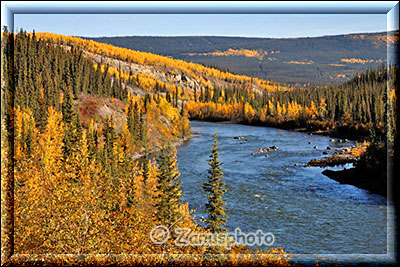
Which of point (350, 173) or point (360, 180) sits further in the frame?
point (350, 173)

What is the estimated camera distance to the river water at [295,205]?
30.7 metres

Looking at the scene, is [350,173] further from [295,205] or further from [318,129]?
[318,129]

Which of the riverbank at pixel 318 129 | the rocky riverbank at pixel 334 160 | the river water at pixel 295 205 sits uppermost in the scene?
the riverbank at pixel 318 129

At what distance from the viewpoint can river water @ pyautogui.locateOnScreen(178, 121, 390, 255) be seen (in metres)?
30.7

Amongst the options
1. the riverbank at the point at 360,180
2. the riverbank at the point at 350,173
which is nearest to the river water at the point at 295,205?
the riverbank at the point at 360,180

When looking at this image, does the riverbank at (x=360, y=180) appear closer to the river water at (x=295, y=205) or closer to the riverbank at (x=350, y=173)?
the riverbank at (x=350, y=173)

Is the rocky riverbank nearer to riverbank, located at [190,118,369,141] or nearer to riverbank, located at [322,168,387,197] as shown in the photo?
riverbank, located at [322,168,387,197]

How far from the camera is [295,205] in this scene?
4116 cm

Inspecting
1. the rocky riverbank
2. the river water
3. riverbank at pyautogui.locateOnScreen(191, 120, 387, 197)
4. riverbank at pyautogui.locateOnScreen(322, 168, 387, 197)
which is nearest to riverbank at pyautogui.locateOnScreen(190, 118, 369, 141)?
riverbank at pyautogui.locateOnScreen(191, 120, 387, 197)

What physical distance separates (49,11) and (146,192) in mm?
35997

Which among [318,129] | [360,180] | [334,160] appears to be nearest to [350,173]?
[360,180]

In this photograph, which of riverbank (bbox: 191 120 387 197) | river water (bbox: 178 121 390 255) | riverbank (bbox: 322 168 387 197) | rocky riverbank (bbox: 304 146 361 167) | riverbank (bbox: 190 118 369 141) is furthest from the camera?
riverbank (bbox: 190 118 369 141)

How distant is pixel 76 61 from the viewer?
109 m

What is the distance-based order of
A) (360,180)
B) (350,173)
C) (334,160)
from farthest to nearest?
(334,160) → (350,173) → (360,180)
